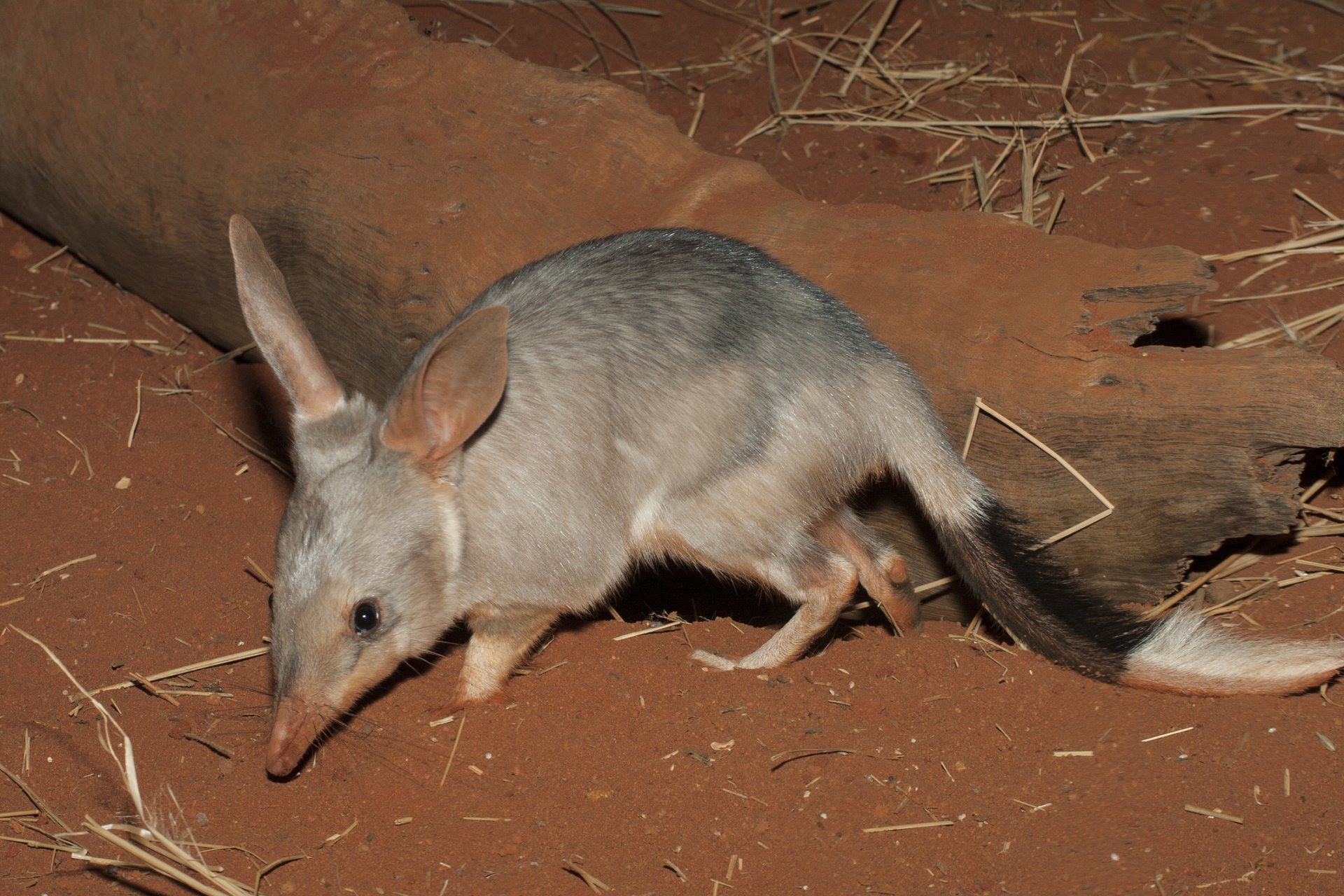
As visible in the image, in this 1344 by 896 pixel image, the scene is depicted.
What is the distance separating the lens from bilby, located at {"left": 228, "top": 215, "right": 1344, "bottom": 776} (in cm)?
325

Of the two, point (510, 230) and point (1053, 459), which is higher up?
point (510, 230)

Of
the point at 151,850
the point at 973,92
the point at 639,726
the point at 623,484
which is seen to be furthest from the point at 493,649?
the point at 973,92

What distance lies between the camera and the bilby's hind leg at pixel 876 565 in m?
3.97

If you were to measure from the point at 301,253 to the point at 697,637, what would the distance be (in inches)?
83.8

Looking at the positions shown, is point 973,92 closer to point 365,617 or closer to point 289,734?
point 365,617

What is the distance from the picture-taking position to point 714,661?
12.6ft

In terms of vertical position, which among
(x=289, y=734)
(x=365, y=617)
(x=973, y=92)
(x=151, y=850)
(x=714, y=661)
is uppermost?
(x=973, y=92)

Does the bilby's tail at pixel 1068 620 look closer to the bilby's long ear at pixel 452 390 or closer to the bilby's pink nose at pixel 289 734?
the bilby's long ear at pixel 452 390

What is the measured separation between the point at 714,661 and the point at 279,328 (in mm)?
1697

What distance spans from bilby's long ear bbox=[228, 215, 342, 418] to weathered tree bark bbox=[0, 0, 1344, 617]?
2.99ft

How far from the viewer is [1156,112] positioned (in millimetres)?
5629

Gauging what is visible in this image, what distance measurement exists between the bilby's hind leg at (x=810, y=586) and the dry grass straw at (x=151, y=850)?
1585 mm

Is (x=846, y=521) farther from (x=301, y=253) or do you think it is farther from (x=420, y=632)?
(x=301, y=253)

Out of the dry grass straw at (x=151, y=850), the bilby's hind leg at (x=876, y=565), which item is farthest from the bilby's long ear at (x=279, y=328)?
the bilby's hind leg at (x=876, y=565)
